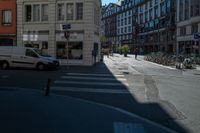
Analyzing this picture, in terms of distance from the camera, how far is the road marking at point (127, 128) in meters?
7.29

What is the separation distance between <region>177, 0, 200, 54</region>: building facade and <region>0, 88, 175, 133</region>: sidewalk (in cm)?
4537

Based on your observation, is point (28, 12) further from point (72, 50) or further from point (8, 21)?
point (72, 50)

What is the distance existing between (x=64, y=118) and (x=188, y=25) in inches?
2200

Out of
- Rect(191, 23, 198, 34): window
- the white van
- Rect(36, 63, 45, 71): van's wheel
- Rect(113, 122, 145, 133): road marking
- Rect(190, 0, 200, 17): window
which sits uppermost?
Rect(190, 0, 200, 17): window

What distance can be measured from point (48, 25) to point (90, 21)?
4.02m

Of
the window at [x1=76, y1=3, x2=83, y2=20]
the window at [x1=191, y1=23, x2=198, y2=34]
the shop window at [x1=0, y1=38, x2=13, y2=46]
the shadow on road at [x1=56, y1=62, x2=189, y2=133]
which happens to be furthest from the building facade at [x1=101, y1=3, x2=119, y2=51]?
the shadow on road at [x1=56, y1=62, x2=189, y2=133]

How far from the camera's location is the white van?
923 inches

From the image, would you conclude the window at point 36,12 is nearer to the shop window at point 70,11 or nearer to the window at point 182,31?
the shop window at point 70,11

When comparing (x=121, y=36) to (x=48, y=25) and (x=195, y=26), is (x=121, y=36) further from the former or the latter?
(x=48, y=25)

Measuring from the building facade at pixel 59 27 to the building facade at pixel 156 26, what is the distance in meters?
44.5

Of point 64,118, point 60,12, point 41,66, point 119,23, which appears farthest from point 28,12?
point 119,23

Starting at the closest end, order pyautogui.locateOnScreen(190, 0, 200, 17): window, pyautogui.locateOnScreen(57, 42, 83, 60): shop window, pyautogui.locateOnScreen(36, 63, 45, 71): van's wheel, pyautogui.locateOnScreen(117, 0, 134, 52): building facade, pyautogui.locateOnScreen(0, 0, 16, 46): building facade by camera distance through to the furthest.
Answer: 1. pyautogui.locateOnScreen(36, 63, 45, 71): van's wheel
2. pyautogui.locateOnScreen(57, 42, 83, 60): shop window
3. pyautogui.locateOnScreen(0, 0, 16, 46): building facade
4. pyautogui.locateOnScreen(190, 0, 200, 17): window
5. pyautogui.locateOnScreen(117, 0, 134, 52): building facade

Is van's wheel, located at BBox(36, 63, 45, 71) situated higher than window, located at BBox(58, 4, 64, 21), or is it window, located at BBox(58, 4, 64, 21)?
window, located at BBox(58, 4, 64, 21)

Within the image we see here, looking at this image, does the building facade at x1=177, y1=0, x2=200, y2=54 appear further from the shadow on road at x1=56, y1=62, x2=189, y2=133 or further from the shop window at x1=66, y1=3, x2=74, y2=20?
the shadow on road at x1=56, y1=62, x2=189, y2=133
